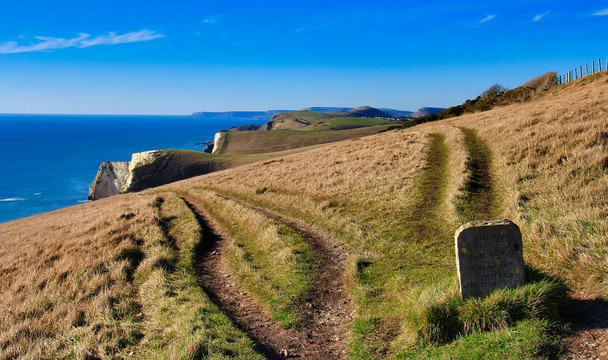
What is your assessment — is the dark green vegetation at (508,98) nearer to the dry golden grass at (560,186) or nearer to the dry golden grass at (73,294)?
the dry golden grass at (560,186)

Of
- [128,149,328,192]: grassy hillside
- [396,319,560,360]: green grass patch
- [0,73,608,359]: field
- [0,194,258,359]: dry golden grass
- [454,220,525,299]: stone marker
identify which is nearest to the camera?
[396,319,560,360]: green grass patch

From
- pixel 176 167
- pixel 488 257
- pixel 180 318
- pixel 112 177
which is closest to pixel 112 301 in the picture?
pixel 180 318

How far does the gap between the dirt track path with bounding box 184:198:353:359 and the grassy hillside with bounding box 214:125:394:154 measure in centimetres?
11687

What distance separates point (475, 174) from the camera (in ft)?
59.5

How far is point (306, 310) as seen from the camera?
829 cm

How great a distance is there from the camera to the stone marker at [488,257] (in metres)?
6.52

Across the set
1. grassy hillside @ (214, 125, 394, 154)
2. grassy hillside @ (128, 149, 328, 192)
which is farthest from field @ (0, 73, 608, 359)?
grassy hillside @ (214, 125, 394, 154)

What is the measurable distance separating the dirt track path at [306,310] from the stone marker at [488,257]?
2577 mm

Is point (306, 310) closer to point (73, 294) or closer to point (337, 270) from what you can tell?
point (337, 270)

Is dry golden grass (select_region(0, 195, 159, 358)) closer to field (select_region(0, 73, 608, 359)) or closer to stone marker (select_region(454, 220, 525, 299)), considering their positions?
field (select_region(0, 73, 608, 359))

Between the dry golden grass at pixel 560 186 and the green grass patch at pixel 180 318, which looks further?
the dry golden grass at pixel 560 186

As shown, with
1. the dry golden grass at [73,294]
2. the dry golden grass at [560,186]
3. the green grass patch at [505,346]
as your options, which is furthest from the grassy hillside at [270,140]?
the green grass patch at [505,346]

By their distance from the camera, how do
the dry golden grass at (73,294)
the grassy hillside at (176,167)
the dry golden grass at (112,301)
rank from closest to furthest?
the dry golden grass at (112,301), the dry golden grass at (73,294), the grassy hillside at (176,167)

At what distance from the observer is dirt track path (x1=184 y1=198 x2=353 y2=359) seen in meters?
6.84
